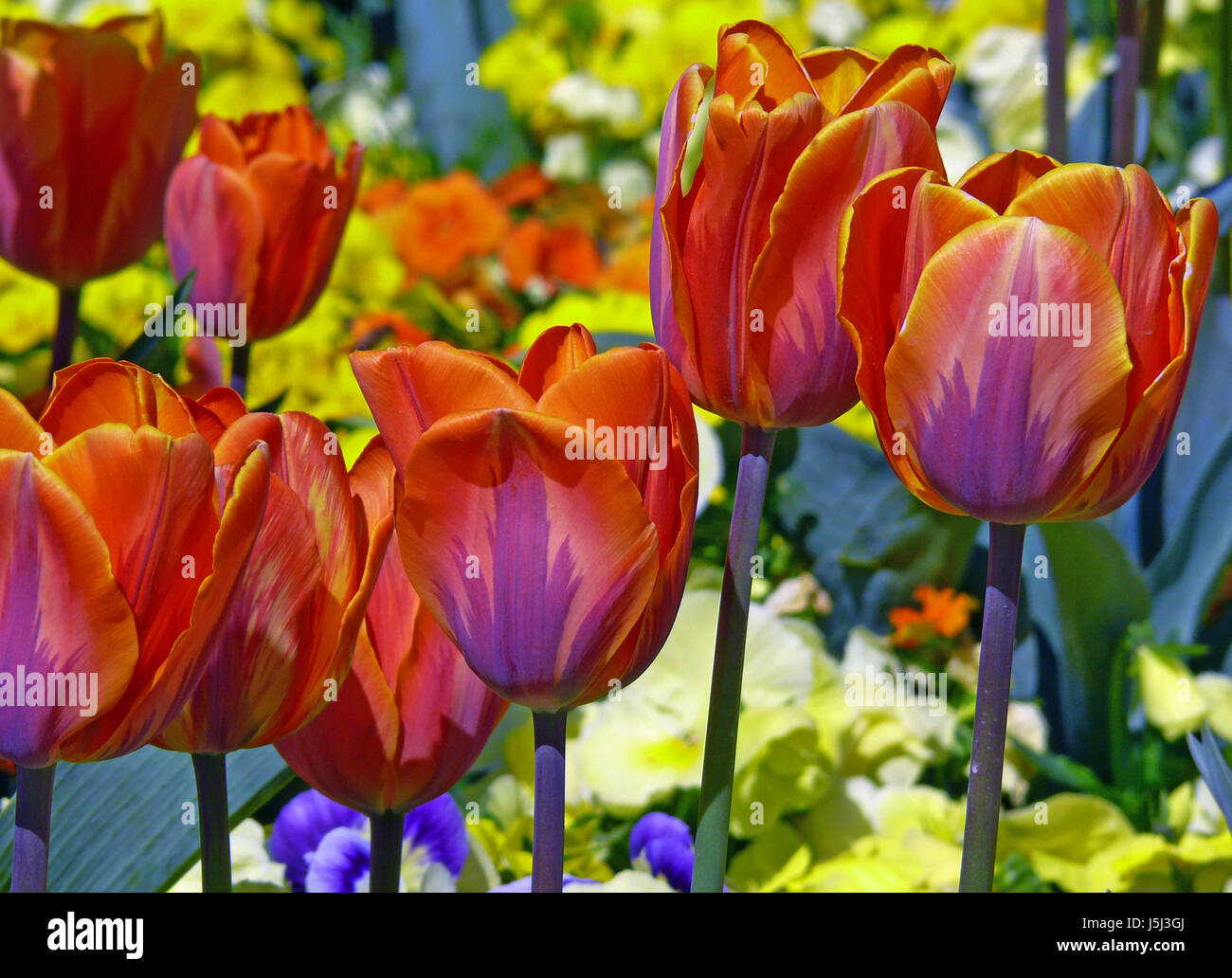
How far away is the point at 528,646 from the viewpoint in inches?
14.9

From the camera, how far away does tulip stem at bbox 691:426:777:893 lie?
1.42ft

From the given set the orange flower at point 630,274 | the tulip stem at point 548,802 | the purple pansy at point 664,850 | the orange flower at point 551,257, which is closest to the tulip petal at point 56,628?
the tulip stem at point 548,802

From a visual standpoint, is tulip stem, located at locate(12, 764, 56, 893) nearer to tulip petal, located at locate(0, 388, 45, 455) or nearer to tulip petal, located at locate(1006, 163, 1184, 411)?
tulip petal, located at locate(0, 388, 45, 455)

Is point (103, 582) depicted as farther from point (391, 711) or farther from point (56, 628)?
point (391, 711)

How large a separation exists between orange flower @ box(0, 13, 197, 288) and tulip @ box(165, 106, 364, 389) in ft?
0.07

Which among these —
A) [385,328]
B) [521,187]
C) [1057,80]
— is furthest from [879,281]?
[521,187]

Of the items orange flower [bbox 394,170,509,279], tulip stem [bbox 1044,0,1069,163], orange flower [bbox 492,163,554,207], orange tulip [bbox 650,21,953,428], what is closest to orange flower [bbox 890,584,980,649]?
tulip stem [bbox 1044,0,1069,163]

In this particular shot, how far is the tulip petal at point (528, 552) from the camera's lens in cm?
37

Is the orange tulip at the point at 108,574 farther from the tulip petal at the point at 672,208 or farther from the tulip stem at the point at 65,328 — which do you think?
the tulip stem at the point at 65,328

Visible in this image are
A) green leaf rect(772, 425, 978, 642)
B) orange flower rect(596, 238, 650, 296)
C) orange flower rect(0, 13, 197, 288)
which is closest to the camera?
orange flower rect(0, 13, 197, 288)

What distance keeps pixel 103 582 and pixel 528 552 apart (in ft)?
0.36

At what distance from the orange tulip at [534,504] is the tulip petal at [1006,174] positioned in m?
0.13

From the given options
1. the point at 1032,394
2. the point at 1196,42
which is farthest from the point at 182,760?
the point at 1196,42
